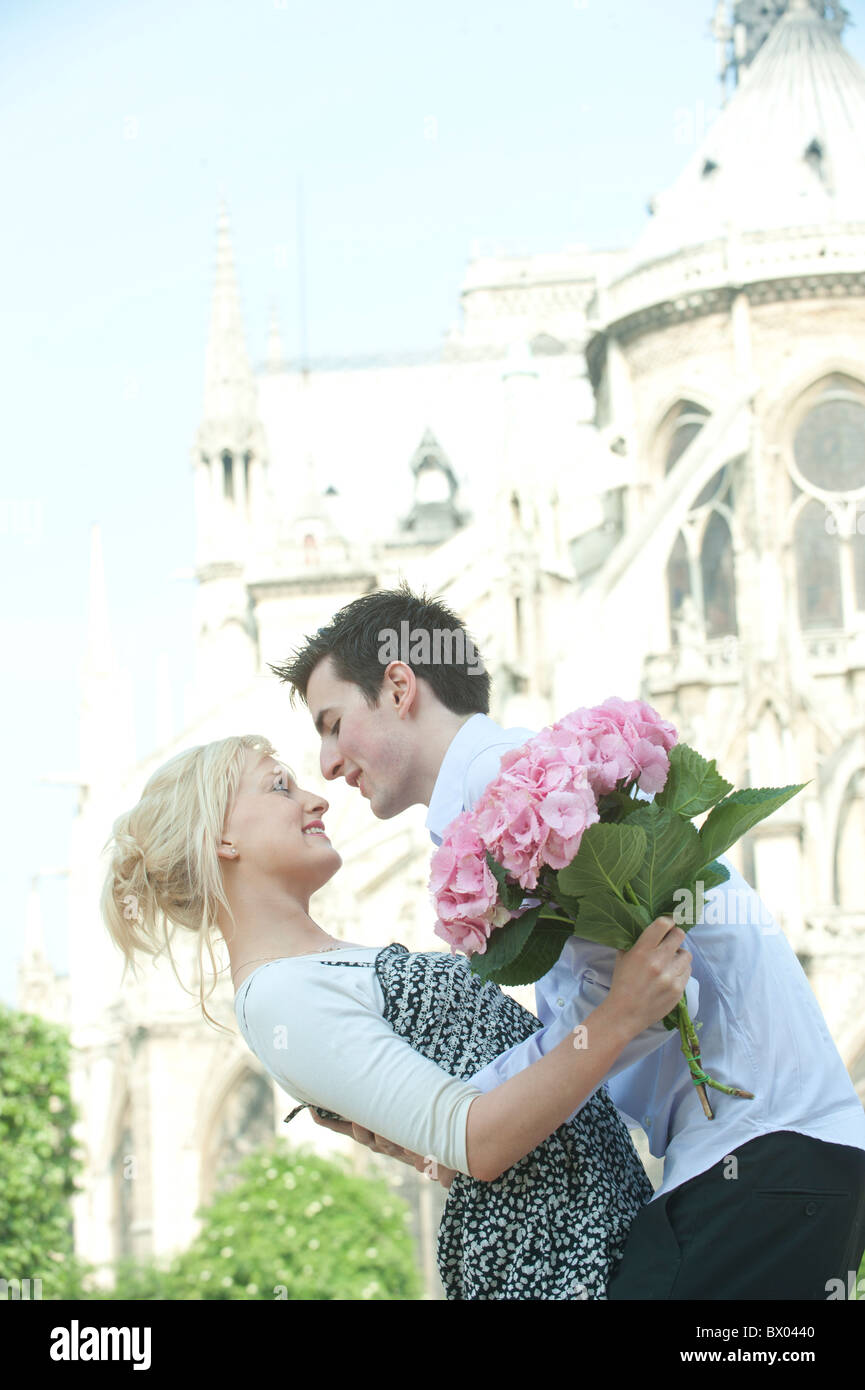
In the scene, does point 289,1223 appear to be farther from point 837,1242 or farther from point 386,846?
point 837,1242

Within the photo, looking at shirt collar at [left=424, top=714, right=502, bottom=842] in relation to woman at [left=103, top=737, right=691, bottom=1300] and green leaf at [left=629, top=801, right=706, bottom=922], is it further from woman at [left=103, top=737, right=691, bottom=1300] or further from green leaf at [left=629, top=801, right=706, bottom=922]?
green leaf at [left=629, top=801, right=706, bottom=922]

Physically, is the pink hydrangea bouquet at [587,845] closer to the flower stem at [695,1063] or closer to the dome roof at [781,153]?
the flower stem at [695,1063]

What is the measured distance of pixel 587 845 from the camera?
11.2 feet

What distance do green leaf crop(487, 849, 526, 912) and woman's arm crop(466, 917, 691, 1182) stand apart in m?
0.20

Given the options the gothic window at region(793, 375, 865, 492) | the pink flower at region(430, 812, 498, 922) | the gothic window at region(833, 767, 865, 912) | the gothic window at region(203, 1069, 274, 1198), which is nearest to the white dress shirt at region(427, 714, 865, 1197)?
the pink flower at region(430, 812, 498, 922)

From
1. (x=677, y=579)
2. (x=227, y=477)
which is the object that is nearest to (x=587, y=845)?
→ (x=677, y=579)

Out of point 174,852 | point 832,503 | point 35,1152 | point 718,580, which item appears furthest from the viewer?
point 718,580

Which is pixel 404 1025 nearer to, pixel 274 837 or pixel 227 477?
pixel 274 837

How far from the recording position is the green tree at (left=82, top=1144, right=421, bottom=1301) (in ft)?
86.7

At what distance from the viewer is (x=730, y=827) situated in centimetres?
353

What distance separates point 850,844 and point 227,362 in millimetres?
25177

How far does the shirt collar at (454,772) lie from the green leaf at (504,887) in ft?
1.08

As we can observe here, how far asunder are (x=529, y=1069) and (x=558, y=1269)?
1.26 feet
